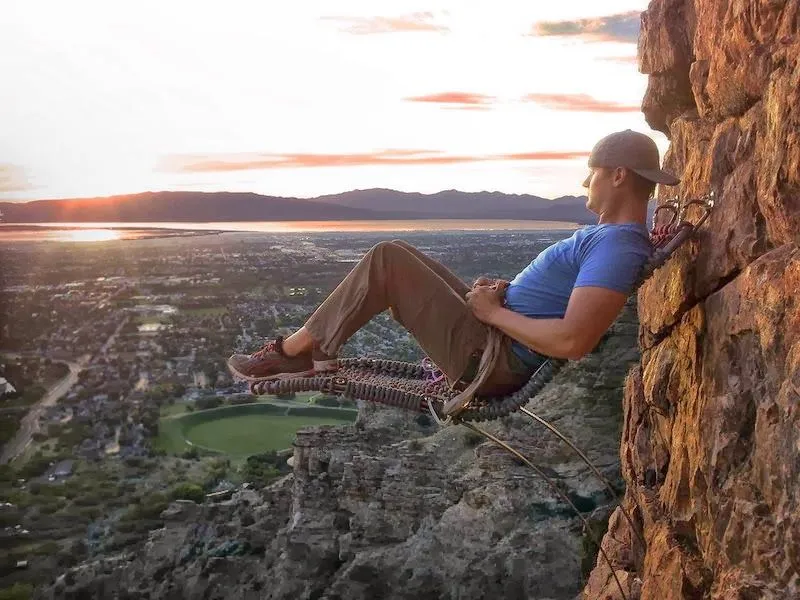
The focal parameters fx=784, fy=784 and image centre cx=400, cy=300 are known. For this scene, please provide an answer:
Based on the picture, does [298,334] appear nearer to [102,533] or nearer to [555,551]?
[555,551]

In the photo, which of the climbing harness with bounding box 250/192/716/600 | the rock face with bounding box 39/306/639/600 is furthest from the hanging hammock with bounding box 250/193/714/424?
the rock face with bounding box 39/306/639/600

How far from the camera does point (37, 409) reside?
58.4m

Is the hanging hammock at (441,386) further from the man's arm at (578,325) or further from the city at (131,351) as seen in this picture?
the city at (131,351)

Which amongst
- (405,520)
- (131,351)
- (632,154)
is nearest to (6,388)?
(131,351)

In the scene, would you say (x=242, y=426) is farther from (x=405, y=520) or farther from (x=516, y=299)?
(x=516, y=299)

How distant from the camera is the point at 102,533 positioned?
32469mm

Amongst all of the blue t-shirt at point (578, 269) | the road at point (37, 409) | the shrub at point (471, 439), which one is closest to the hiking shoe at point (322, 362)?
the blue t-shirt at point (578, 269)

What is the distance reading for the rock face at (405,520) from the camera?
15883mm

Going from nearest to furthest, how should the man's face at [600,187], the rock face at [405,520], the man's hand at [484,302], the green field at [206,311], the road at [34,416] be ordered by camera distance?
the man's face at [600,187] → the man's hand at [484,302] → the rock face at [405,520] → the road at [34,416] → the green field at [206,311]

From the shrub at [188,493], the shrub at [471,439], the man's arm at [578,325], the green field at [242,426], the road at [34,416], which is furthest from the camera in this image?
the road at [34,416]

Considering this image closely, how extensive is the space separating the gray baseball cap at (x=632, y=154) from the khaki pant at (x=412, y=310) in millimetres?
1420

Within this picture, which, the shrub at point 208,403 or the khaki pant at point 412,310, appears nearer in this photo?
the khaki pant at point 412,310

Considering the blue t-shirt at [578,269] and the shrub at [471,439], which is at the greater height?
the blue t-shirt at [578,269]

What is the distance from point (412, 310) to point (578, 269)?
1.22 m
